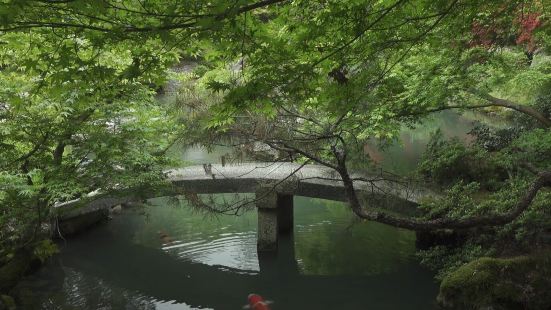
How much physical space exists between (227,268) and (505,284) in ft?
20.4

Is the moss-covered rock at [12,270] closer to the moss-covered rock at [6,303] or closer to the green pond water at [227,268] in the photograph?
the moss-covered rock at [6,303]

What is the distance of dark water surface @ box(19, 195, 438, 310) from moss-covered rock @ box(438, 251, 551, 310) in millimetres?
1709

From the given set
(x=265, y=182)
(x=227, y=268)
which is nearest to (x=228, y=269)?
(x=227, y=268)

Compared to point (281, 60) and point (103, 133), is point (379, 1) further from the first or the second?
point (103, 133)

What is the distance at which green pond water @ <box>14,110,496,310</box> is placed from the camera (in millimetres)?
8977

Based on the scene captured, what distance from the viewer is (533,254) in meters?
6.58

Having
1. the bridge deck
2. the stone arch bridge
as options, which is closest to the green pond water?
the stone arch bridge

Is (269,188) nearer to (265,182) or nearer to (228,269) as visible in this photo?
(265,182)

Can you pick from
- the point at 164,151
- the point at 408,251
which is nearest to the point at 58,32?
the point at 164,151

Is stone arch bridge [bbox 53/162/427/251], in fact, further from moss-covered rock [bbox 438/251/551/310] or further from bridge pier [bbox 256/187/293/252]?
moss-covered rock [bbox 438/251/551/310]

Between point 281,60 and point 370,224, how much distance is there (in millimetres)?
10199

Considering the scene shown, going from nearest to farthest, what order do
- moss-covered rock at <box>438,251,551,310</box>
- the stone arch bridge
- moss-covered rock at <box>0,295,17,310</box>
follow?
moss-covered rock at <box>438,251,551,310</box>, moss-covered rock at <box>0,295,17,310</box>, the stone arch bridge

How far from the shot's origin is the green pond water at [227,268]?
898 cm

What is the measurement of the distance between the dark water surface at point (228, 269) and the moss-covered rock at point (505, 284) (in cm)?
171
